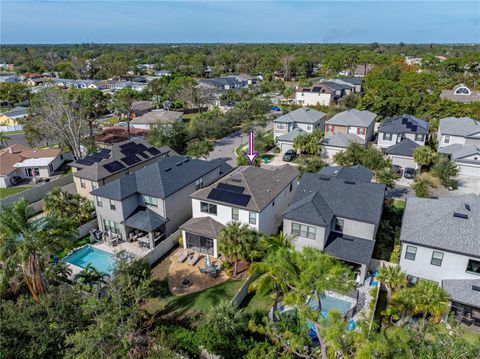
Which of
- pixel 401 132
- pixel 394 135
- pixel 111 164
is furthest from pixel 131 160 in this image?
pixel 401 132

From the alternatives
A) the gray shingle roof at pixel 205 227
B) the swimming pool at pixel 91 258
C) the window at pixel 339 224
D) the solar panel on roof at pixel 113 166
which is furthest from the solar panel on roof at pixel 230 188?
the solar panel on roof at pixel 113 166

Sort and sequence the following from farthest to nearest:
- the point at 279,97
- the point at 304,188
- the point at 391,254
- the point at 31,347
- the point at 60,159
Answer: the point at 279,97, the point at 60,159, the point at 304,188, the point at 391,254, the point at 31,347

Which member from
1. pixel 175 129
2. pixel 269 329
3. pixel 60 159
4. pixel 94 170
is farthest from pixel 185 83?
pixel 269 329

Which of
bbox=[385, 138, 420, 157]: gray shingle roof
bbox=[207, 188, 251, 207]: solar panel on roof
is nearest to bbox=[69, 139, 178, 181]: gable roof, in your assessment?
bbox=[207, 188, 251, 207]: solar panel on roof

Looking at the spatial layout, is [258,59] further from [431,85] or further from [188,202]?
[188,202]

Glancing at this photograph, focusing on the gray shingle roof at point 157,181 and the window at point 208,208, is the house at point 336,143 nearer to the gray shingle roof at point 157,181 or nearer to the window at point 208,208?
the gray shingle roof at point 157,181
